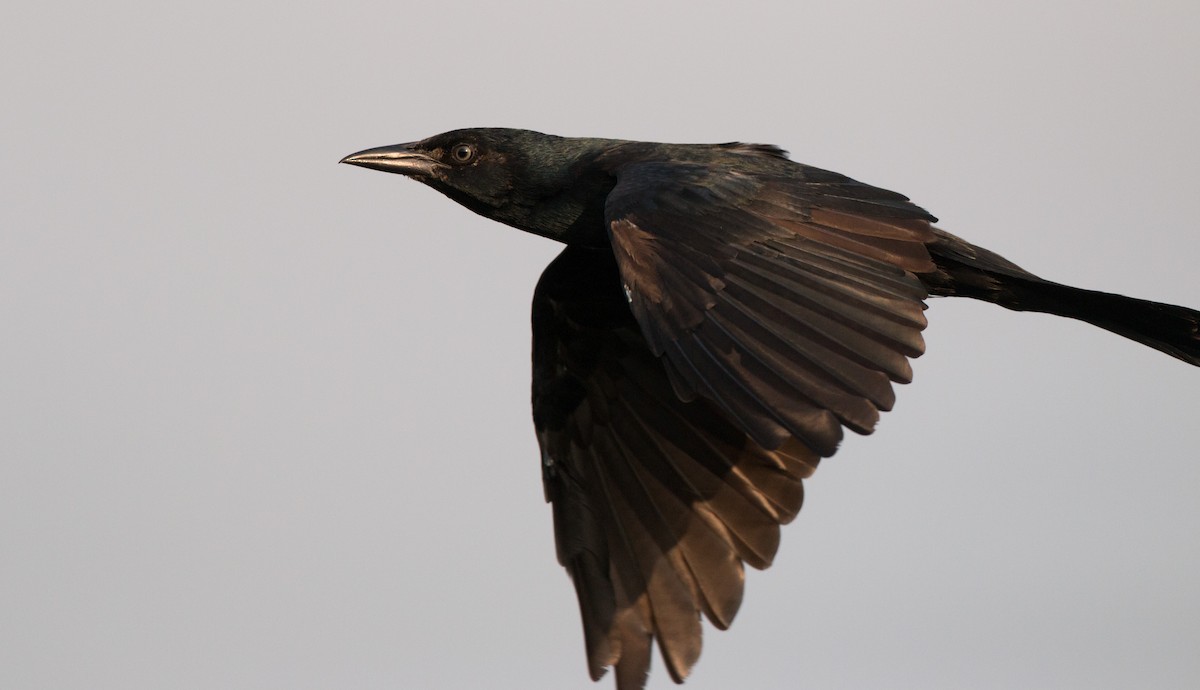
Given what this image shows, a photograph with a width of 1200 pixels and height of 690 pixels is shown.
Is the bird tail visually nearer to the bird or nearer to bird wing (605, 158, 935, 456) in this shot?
the bird

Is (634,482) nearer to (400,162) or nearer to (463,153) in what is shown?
(463,153)

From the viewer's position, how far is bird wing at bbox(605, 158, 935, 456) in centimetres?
711

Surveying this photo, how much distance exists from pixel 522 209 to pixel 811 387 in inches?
→ 113

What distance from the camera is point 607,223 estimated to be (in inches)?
321

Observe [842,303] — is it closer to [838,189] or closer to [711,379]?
[711,379]

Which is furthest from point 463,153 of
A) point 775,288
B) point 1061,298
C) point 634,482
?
point 1061,298

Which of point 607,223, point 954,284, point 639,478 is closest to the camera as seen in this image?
point 607,223

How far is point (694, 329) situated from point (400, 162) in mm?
2834

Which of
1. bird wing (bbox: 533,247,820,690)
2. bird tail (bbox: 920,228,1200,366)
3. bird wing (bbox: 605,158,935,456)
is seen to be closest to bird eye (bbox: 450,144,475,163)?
bird wing (bbox: 533,247,820,690)

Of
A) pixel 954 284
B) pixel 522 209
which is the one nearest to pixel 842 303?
pixel 954 284

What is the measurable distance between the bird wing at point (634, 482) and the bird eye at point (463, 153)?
2.48 feet

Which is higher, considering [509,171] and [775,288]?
[509,171]

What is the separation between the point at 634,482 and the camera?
9883mm

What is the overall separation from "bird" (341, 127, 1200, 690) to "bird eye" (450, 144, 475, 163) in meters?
0.01
